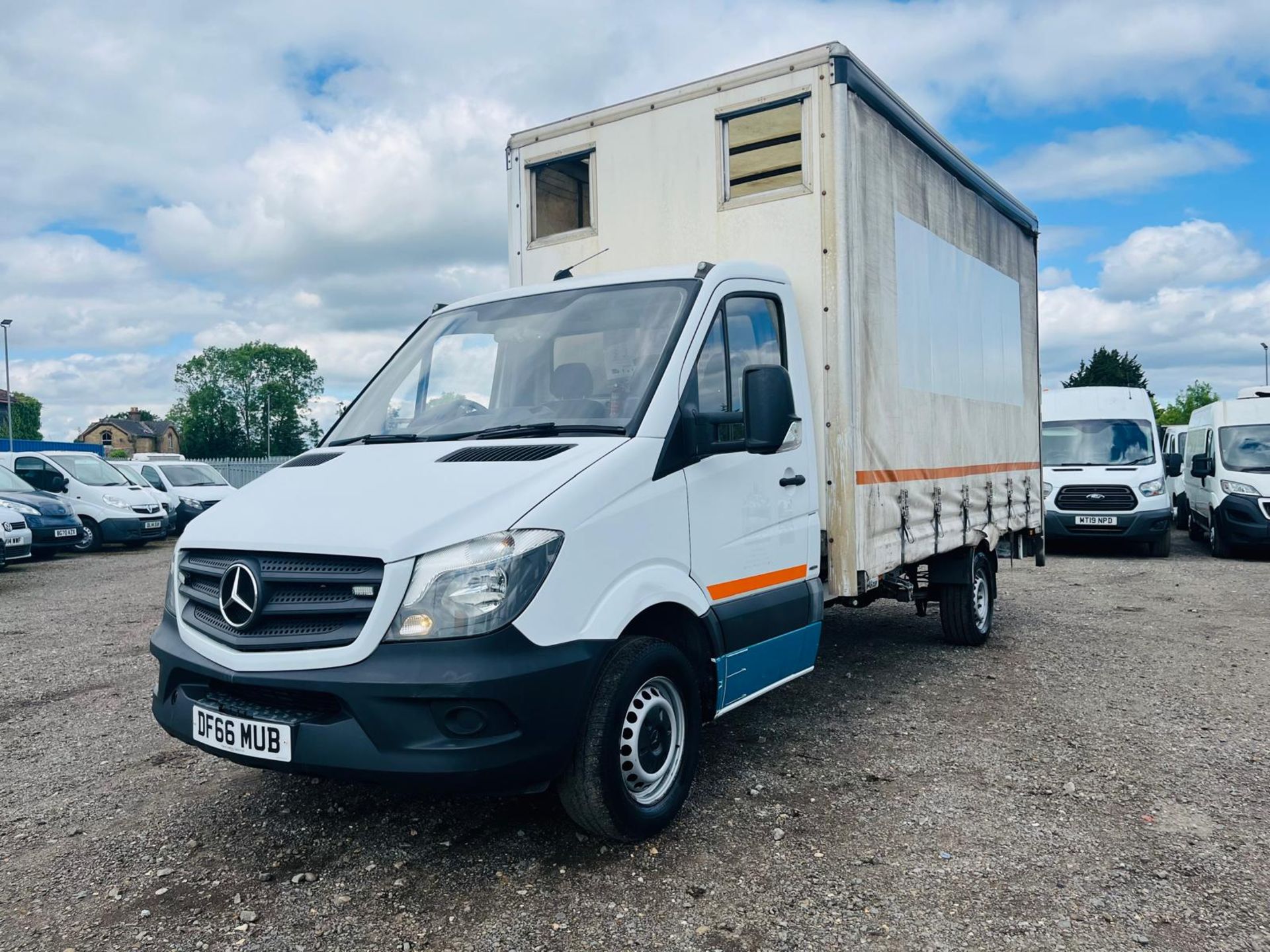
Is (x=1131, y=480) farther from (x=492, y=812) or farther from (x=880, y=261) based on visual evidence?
(x=492, y=812)

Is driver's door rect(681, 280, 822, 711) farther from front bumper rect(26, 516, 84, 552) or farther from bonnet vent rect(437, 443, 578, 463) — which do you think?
front bumper rect(26, 516, 84, 552)

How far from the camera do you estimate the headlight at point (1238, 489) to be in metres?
13.8

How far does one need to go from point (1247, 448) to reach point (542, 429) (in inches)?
553

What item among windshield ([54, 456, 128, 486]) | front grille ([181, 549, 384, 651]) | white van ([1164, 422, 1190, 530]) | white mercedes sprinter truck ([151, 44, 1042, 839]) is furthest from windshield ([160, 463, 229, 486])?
white van ([1164, 422, 1190, 530])

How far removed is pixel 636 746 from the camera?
3.67m

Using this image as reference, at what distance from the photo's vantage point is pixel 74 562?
15203 mm

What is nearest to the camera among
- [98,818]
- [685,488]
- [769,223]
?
[685,488]

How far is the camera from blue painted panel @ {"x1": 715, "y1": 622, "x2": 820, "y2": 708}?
4.21 metres

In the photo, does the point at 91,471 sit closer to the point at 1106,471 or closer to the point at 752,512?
the point at 752,512

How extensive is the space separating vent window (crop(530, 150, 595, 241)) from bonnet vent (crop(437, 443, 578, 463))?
2.59 meters

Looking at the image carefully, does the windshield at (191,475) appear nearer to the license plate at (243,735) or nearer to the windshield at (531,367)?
Answer: the windshield at (531,367)

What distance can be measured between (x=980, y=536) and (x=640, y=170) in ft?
12.1

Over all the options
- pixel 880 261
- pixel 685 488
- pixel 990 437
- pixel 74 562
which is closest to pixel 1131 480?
pixel 990 437

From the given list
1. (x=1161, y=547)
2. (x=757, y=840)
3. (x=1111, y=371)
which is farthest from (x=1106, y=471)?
(x=1111, y=371)
